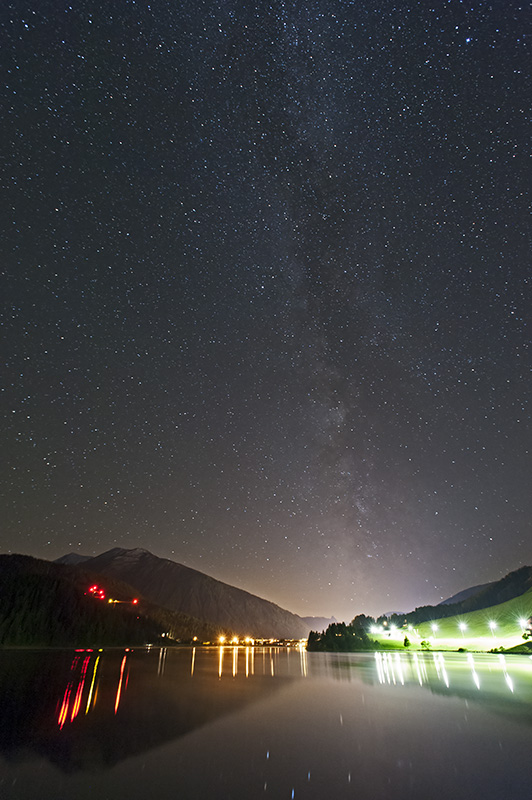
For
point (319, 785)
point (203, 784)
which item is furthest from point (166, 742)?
point (319, 785)

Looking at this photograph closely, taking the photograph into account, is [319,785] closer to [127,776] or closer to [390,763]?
[390,763]

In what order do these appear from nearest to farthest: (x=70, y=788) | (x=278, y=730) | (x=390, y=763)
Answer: (x=70, y=788) < (x=390, y=763) < (x=278, y=730)

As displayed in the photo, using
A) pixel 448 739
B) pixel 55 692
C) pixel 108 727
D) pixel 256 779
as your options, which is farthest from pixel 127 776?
pixel 55 692

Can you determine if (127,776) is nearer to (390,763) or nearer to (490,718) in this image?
(390,763)

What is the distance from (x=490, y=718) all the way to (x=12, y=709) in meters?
17.2

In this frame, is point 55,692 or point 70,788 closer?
point 70,788

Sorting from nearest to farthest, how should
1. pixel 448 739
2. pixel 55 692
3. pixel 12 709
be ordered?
pixel 448 739 → pixel 12 709 → pixel 55 692

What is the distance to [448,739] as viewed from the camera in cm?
1134

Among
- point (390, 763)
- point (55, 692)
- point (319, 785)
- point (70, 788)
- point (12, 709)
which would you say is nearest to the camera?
point (70, 788)

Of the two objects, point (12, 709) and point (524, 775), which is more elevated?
→ point (12, 709)

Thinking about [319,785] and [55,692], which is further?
[55,692]

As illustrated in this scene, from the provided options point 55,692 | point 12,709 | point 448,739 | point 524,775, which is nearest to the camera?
point 524,775

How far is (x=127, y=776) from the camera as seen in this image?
306 inches

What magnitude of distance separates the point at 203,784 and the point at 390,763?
443 centimetres
